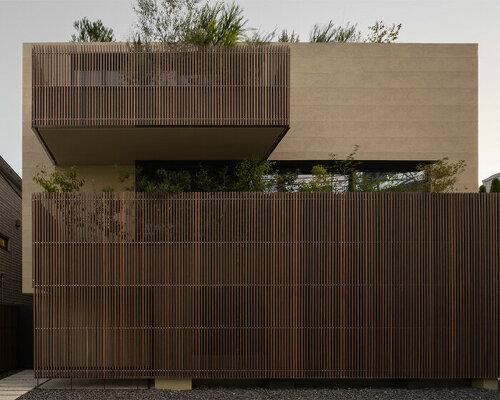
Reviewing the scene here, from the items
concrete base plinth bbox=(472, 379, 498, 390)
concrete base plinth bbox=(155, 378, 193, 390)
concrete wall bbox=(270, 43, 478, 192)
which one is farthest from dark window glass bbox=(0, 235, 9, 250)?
concrete base plinth bbox=(472, 379, 498, 390)

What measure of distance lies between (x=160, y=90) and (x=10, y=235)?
749 cm

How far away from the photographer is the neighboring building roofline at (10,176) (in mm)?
13363

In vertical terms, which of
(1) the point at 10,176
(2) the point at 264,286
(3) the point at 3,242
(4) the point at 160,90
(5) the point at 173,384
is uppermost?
(4) the point at 160,90

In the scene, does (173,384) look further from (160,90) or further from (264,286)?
(160,90)

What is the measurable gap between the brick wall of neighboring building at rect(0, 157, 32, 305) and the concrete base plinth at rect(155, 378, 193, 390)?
5.98m

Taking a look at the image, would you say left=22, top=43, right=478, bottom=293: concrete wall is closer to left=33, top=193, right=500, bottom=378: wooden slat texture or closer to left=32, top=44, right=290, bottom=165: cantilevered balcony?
left=32, top=44, right=290, bottom=165: cantilevered balcony

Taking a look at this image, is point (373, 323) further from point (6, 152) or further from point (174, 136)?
point (6, 152)

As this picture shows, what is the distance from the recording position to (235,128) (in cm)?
913

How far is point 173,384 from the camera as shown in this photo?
8695mm

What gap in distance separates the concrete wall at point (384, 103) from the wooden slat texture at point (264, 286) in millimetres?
3117

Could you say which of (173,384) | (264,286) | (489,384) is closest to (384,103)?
(264,286)

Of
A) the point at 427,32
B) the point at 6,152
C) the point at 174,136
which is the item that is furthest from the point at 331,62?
the point at 6,152

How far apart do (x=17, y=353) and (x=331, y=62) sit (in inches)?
411

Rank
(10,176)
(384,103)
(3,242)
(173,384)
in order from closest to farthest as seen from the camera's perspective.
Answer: (173,384) < (384,103) < (3,242) < (10,176)
